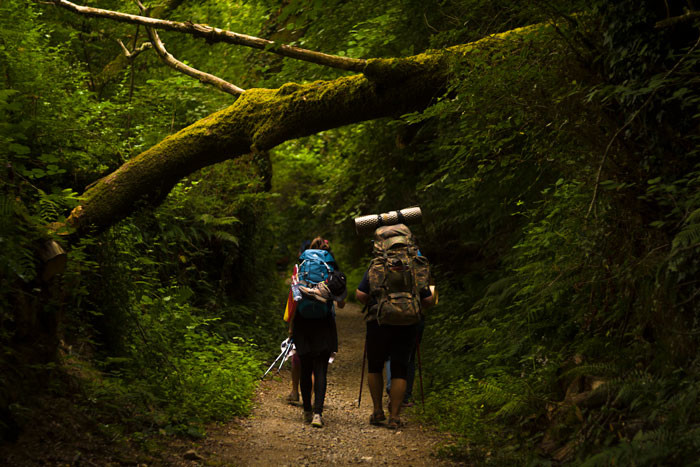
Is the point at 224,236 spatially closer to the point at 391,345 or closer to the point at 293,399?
the point at 293,399

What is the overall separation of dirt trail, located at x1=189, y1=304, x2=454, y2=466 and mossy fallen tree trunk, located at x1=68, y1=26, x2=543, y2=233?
295 cm

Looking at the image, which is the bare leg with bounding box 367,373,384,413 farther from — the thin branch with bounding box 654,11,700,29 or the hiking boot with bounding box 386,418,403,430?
the thin branch with bounding box 654,11,700,29

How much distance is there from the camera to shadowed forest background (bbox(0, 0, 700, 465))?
3.97 m

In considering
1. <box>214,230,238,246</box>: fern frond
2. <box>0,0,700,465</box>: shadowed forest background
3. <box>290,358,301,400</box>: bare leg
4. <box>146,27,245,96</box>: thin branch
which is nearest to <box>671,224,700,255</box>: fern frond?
<box>0,0,700,465</box>: shadowed forest background

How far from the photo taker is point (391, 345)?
6.46 m

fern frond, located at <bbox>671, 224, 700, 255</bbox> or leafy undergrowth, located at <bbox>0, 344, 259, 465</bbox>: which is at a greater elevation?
fern frond, located at <bbox>671, 224, 700, 255</bbox>

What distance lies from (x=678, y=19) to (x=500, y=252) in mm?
6413

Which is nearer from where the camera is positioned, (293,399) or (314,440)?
(314,440)

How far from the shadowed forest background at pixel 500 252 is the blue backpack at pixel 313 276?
1436 millimetres

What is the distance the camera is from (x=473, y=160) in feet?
29.6

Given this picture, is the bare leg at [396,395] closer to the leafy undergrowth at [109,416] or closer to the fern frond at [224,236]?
the leafy undergrowth at [109,416]

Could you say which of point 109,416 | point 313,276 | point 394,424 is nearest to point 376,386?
point 394,424

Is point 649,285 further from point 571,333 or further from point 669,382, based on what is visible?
point 571,333

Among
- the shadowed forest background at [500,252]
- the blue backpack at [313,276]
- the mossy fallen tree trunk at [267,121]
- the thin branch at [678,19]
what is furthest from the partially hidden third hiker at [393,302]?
the thin branch at [678,19]
